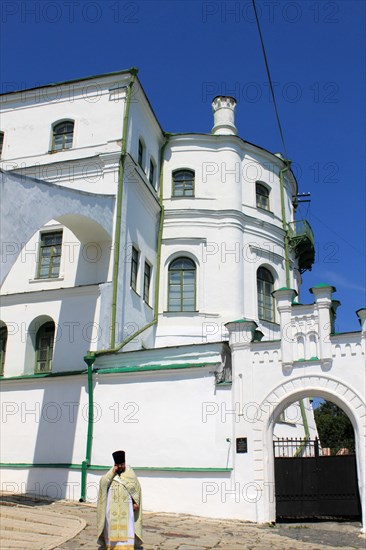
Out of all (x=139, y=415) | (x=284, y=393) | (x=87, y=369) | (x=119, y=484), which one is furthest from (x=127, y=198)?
(x=119, y=484)

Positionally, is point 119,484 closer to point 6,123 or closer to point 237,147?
point 6,123

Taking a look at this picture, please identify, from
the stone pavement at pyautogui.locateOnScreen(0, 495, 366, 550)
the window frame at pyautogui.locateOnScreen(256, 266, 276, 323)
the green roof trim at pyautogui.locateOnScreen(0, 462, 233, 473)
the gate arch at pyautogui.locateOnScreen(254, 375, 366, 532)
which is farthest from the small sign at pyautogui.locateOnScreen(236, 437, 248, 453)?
the window frame at pyautogui.locateOnScreen(256, 266, 276, 323)

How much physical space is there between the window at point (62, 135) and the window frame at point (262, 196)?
22.8ft

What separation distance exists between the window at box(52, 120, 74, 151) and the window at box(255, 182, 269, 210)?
702 centimetres

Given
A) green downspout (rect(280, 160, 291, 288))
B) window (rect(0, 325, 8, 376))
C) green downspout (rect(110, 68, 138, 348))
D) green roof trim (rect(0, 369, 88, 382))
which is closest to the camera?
green roof trim (rect(0, 369, 88, 382))

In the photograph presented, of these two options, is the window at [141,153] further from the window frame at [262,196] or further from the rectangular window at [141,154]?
the window frame at [262,196]

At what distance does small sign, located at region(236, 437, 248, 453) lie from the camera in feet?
38.8

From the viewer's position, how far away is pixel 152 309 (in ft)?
59.8

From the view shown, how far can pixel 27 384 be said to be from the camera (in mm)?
14594

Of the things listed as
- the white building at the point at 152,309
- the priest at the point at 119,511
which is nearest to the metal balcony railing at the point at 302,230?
the white building at the point at 152,309

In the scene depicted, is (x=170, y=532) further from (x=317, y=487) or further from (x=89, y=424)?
(x=89, y=424)

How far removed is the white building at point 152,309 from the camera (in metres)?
12.0

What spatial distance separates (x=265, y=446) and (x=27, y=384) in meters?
6.20

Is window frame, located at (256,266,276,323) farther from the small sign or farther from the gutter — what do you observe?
the small sign
